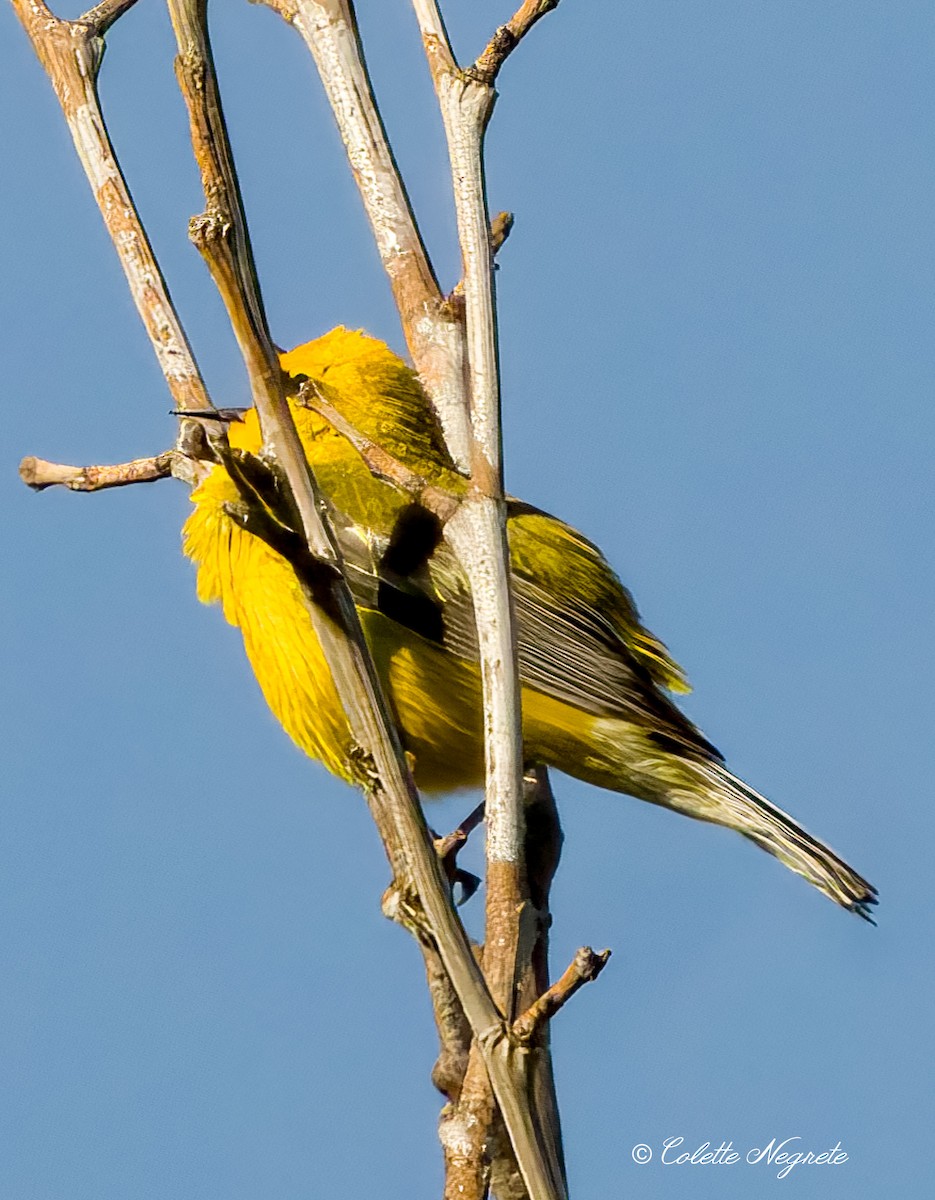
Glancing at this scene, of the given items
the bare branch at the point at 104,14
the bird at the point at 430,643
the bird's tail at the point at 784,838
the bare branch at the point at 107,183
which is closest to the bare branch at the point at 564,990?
the bird at the point at 430,643

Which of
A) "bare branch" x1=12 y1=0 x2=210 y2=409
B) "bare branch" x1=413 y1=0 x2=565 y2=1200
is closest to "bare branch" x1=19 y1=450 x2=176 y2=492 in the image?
"bare branch" x1=12 y1=0 x2=210 y2=409

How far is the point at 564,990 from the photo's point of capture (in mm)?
3334

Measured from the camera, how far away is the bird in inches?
246

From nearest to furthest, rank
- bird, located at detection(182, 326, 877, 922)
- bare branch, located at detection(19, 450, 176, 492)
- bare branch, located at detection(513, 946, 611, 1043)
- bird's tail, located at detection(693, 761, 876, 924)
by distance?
bare branch, located at detection(513, 946, 611, 1043), bare branch, located at detection(19, 450, 176, 492), bird, located at detection(182, 326, 877, 922), bird's tail, located at detection(693, 761, 876, 924)

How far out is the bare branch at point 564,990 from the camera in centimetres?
329

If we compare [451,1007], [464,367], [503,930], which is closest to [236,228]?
[503,930]

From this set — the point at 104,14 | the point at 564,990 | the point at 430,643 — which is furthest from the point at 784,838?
the point at 104,14

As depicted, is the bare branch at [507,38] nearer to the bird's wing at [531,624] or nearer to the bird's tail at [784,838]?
the bird's wing at [531,624]

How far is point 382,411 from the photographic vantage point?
21.7 ft

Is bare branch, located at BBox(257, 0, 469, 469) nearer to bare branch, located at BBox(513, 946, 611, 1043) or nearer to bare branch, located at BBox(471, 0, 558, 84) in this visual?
→ bare branch, located at BBox(471, 0, 558, 84)

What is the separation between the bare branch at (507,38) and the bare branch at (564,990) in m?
2.34

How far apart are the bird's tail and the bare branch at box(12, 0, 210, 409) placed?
9.06ft

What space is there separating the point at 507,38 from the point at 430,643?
2.82 meters

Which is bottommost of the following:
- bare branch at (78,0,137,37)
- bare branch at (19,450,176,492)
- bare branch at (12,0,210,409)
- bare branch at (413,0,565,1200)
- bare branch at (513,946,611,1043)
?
bare branch at (513,946,611,1043)
